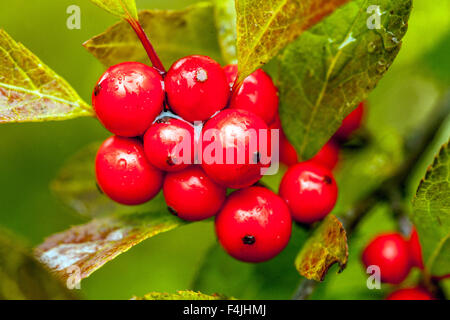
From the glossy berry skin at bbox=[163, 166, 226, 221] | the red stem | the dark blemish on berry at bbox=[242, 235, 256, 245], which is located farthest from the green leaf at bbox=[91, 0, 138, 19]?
the dark blemish on berry at bbox=[242, 235, 256, 245]

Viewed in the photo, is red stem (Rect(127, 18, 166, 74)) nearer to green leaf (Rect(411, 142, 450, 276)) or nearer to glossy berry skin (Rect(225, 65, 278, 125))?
glossy berry skin (Rect(225, 65, 278, 125))

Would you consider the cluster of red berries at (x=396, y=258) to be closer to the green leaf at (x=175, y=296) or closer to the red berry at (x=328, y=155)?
the red berry at (x=328, y=155)

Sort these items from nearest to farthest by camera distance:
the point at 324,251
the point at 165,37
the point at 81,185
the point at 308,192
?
the point at 324,251
the point at 308,192
the point at 165,37
the point at 81,185

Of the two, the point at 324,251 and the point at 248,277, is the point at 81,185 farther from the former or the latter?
the point at 324,251

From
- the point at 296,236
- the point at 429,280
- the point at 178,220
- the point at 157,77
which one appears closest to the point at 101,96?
the point at 157,77

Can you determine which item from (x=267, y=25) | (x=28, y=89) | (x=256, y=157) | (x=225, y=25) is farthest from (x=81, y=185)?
(x=267, y=25)

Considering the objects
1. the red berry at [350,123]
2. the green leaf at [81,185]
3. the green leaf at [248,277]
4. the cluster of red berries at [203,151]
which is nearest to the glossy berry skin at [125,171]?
the cluster of red berries at [203,151]
